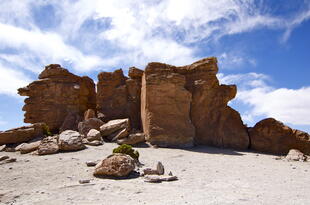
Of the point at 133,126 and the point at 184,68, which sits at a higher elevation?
the point at 184,68

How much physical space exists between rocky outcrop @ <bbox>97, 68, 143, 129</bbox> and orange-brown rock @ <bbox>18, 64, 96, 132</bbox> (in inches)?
84.9

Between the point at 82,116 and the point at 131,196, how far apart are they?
1578 centimetres

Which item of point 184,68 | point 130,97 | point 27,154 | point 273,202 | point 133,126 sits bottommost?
point 273,202

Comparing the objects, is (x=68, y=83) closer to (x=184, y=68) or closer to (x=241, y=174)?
(x=184, y=68)

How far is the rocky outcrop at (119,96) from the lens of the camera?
21.2m

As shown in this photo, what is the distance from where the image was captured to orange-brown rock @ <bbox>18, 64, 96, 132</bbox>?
21281mm

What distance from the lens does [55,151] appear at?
14.3 metres

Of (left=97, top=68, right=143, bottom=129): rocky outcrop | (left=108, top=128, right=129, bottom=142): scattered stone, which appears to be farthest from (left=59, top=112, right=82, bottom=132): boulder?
(left=108, top=128, right=129, bottom=142): scattered stone

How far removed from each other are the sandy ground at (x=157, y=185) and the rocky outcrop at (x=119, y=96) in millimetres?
7148

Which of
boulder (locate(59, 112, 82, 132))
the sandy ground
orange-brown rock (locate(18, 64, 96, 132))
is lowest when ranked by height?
the sandy ground

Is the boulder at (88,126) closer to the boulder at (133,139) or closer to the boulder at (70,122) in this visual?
the boulder at (70,122)

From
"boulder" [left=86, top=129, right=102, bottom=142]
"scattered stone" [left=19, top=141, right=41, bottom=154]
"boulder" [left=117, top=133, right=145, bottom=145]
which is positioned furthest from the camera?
"boulder" [left=117, top=133, right=145, bottom=145]

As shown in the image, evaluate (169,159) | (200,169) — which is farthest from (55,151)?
(200,169)

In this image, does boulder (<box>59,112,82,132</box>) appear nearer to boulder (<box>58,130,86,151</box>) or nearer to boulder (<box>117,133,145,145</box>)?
boulder (<box>117,133,145,145</box>)
